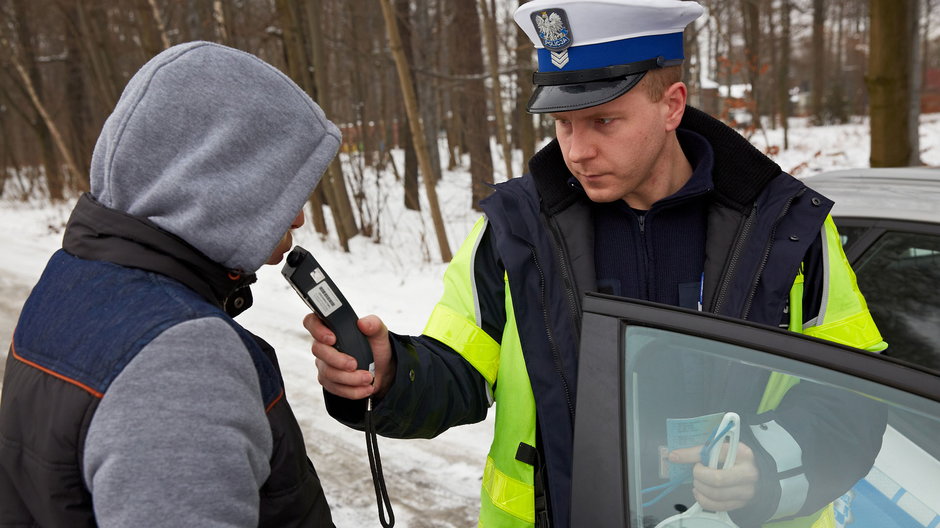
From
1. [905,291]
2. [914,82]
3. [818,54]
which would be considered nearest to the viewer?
[905,291]

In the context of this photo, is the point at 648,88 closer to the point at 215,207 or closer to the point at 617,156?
the point at 617,156

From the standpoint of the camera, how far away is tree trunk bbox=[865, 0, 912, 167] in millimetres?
5371

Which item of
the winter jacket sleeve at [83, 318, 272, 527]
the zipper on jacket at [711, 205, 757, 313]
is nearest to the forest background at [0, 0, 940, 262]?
the zipper on jacket at [711, 205, 757, 313]

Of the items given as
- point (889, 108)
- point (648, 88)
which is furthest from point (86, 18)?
point (648, 88)

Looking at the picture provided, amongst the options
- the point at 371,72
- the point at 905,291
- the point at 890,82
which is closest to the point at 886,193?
the point at 905,291

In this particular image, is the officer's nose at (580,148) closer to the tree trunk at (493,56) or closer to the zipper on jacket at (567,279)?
the zipper on jacket at (567,279)

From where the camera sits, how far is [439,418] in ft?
5.84

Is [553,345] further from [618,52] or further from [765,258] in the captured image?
[618,52]

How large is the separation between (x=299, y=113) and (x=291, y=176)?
0.12m

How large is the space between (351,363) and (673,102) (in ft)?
3.67

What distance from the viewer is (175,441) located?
987 millimetres

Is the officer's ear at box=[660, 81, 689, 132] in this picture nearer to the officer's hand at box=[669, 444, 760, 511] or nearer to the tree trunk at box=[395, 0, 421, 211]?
the officer's hand at box=[669, 444, 760, 511]

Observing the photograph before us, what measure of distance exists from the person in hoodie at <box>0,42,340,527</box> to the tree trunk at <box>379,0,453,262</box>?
5.74 meters

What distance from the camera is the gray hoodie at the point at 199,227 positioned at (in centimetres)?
98
